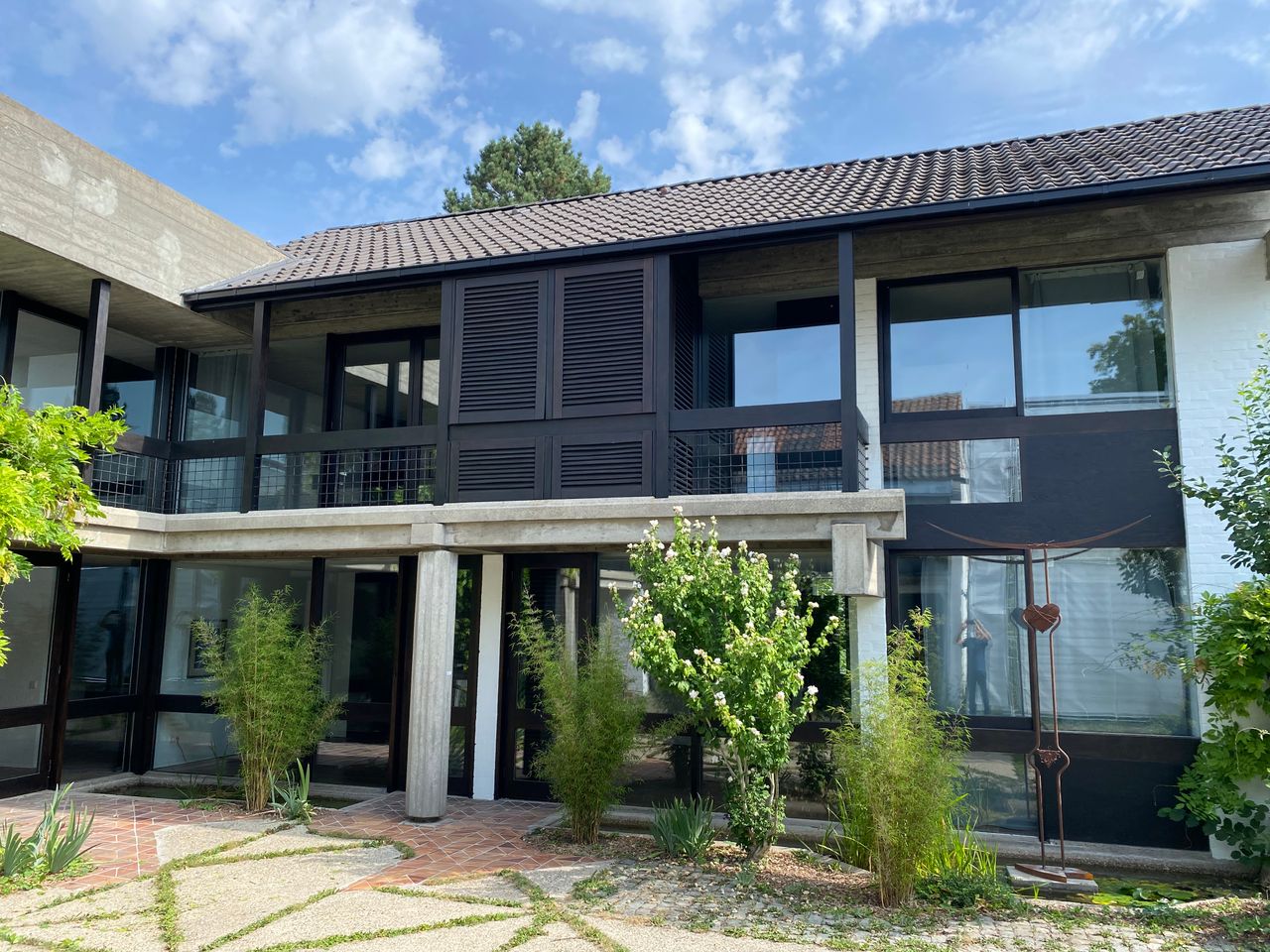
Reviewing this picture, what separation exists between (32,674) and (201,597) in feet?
6.95

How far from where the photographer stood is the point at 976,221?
27.8 feet

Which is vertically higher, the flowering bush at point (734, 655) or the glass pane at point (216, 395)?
the glass pane at point (216, 395)

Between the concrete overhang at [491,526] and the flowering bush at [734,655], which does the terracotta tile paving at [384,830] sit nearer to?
the flowering bush at [734,655]

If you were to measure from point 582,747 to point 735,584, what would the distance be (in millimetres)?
2058

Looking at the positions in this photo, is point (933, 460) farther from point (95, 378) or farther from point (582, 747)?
point (95, 378)

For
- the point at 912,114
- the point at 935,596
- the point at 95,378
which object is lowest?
the point at 935,596

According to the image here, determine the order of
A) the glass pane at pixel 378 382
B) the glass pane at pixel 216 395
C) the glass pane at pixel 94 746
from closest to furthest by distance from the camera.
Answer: the glass pane at pixel 94 746, the glass pane at pixel 378 382, the glass pane at pixel 216 395

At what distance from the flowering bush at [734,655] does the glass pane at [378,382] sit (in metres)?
5.51

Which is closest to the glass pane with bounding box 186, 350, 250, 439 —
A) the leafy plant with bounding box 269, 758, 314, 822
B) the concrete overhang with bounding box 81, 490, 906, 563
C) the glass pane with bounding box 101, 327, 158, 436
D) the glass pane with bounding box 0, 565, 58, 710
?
the glass pane with bounding box 101, 327, 158, 436

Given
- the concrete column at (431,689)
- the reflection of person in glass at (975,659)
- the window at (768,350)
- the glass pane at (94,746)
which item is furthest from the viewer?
the glass pane at (94,746)

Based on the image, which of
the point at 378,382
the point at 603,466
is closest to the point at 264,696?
the point at 603,466

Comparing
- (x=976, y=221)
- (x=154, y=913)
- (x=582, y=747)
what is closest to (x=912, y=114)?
(x=976, y=221)

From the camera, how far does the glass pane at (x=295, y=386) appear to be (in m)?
12.3

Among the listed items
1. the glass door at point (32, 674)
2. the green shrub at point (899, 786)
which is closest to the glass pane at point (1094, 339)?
the green shrub at point (899, 786)
